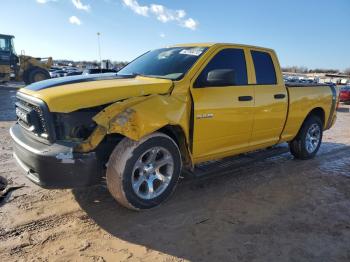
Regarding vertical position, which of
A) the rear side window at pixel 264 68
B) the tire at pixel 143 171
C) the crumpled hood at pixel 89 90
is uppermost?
the rear side window at pixel 264 68

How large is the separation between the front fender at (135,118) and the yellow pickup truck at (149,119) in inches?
0.4

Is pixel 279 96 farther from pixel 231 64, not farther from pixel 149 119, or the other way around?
pixel 149 119

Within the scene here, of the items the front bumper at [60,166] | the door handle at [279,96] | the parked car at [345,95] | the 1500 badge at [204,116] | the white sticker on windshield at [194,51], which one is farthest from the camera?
the parked car at [345,95]

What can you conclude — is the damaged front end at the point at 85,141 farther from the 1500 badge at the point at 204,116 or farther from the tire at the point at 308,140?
the tire at the point at 308,140

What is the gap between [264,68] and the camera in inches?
212

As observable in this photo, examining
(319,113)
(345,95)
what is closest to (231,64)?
(319,113)

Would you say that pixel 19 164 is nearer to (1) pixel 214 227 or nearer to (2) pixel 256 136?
(1) pixel 214 227

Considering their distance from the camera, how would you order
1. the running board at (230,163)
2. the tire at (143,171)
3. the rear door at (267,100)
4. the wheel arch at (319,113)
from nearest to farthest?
the tire at (143,171)
the running board at (230,163)
the rear door at (267,100)
the wheel arch at (319,113)

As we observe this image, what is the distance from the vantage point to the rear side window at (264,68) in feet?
17.1

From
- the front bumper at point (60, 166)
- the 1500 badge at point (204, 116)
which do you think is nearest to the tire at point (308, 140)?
the 1500 badge at point (204, 116)

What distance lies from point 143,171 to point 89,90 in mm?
1086

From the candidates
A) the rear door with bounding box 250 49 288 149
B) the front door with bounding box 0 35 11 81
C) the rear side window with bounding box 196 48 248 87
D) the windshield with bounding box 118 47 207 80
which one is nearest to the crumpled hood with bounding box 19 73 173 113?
the windshield with bounding box 118 47 207 80

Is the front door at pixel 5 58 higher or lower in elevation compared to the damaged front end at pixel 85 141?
higher

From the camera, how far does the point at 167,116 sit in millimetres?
3869
